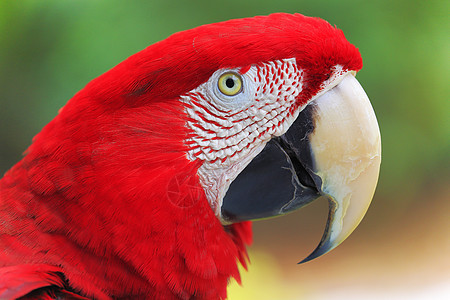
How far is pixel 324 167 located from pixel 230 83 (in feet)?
0.87

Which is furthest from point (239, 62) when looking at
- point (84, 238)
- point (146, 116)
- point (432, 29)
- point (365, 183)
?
point (432, 29)

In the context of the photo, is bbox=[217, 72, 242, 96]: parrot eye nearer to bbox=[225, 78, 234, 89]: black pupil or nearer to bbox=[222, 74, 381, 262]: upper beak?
bbox=[225, 78, 234, 89]: black pupil

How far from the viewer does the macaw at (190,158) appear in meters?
0.92

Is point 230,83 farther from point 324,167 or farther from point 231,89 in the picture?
point 324,167

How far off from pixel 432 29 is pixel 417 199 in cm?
124

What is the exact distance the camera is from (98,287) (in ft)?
2.99

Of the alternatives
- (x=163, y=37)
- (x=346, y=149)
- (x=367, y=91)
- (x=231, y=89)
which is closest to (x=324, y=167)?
(x=346, y=149)

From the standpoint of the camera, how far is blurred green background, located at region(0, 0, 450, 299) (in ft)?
7.69

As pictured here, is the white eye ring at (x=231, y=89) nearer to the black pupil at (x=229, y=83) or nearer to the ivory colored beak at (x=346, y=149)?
the black pupil at (x=229, y=83)

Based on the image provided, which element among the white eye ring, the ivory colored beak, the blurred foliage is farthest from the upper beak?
the blurred foliage

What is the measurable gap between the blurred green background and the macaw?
144 cm

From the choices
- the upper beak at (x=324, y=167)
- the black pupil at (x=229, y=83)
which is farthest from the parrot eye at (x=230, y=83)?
the upper beak at (x=324, y=167)

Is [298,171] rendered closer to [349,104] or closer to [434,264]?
[349,104]

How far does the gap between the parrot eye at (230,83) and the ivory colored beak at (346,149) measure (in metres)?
0.17
